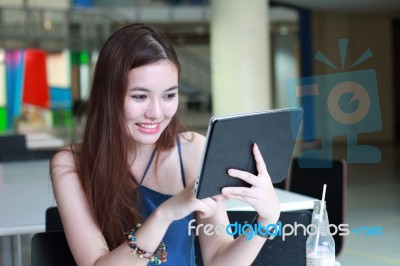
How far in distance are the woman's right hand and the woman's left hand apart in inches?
1.7

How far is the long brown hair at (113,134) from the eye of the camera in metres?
1.57

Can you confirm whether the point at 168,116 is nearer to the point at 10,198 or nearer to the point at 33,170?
the point at 10,198

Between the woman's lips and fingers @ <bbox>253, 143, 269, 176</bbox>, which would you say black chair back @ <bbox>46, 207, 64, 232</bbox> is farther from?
fingers @ <bbox>253, 143, 269, 176</bbox>

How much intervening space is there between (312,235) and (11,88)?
11.3m

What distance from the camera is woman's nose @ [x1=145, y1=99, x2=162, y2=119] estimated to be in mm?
1547

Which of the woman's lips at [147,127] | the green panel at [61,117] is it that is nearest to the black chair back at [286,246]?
the woman's lips at [147,127]

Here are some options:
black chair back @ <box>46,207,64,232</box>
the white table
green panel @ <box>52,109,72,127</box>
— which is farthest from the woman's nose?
green panel @ <box>52,109,72,127</box>

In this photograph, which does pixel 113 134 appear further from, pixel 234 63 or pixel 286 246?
pixel 234 63

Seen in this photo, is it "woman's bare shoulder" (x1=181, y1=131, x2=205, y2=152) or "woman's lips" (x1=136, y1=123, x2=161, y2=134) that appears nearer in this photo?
"woman's lips" (x1=136, y1=123, x2=161, y2=134)

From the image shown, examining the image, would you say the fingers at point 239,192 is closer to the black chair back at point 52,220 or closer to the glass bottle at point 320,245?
the glass bottle at point 320,245

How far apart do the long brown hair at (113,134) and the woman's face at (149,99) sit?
18mm

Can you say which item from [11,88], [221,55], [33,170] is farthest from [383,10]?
[33,170]

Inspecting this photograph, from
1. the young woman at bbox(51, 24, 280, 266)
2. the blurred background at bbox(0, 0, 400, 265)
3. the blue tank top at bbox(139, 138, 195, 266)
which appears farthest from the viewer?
the blurred background at bbox(0, 0, 400, 265)

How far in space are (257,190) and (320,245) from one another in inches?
9.9
